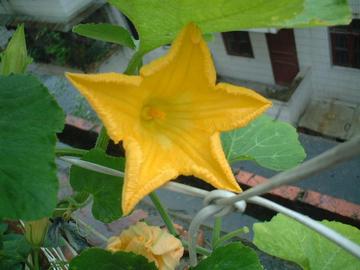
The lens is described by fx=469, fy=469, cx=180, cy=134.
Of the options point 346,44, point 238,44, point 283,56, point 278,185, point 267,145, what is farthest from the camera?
point 238,44

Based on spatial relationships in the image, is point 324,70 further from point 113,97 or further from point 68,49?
point 113,97

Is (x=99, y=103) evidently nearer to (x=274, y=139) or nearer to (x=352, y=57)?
(x=274, y=139)

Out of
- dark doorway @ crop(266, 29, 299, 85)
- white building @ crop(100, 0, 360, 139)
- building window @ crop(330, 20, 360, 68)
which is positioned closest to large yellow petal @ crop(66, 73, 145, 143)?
white building @ crop(100, 0, 360, 139)

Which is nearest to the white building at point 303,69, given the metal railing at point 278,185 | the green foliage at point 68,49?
the green foliage at point 68,49

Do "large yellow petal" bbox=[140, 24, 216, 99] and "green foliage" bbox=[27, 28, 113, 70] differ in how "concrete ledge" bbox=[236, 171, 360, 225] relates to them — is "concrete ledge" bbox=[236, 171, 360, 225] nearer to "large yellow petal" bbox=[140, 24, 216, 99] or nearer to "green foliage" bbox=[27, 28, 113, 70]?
"large yellow petal" bbox=[140, 24, 216, 99]

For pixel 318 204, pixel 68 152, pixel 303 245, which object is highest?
pixel 68 152

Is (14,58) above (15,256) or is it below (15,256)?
above

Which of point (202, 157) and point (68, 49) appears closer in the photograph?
point (202, 157)

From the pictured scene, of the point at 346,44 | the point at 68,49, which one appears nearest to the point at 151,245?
the point at 346,44
